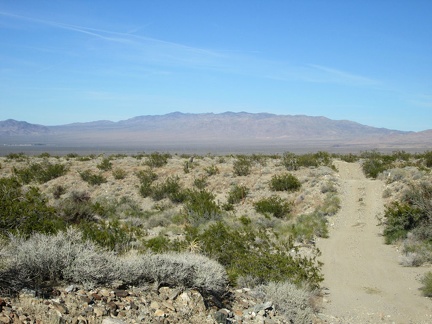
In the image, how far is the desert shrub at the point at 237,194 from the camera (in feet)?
72.2

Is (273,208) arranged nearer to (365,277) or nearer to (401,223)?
(401,223)

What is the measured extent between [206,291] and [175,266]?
0.68 m

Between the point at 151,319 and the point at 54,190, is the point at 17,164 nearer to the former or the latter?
the point at 54,190

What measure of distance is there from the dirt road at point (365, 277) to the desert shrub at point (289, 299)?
65cm

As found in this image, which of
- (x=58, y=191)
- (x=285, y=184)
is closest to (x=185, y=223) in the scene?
(x=285, y=184)

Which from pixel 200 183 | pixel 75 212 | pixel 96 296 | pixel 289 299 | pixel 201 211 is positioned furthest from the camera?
pixel 200 183

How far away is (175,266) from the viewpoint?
21.5ft

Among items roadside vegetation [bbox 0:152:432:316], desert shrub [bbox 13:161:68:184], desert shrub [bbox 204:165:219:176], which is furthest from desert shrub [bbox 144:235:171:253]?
desert shrub [bbox 13:161:68:184]

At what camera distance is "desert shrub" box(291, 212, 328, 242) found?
48.5 feet

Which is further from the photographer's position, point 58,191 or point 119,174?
point 119,174

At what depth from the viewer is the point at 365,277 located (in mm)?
10859

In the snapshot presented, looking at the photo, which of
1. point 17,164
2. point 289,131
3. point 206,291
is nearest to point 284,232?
point 206,291

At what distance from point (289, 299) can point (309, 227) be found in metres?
8.73

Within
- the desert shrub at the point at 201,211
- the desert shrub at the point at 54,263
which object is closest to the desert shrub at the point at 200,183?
the desert shrub at the point at 201,211
